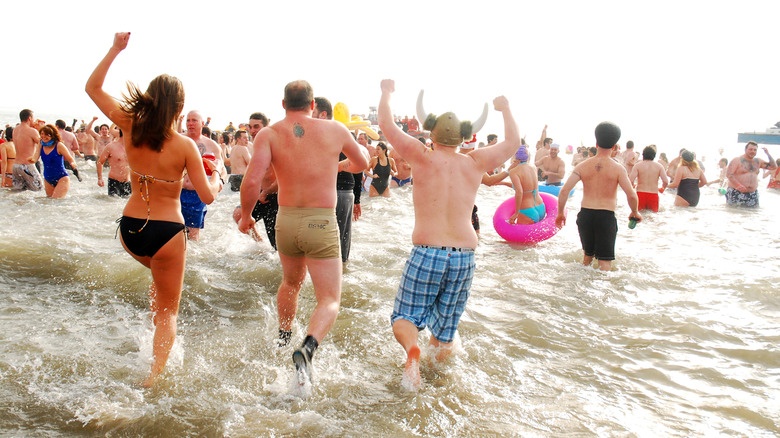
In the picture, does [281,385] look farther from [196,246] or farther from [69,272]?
[196,246]

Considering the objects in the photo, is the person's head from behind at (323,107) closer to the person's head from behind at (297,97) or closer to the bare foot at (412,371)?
the person's head from behind at (297,97)

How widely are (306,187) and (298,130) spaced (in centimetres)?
36

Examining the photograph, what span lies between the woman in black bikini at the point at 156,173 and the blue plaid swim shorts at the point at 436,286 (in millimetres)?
1302

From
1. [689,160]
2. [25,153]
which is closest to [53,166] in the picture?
[25,153]

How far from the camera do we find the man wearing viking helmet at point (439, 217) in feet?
10.1

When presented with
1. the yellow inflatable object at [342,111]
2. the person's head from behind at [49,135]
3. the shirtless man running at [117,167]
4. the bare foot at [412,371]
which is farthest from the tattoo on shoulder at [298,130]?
the person's head from behind at [49,135]

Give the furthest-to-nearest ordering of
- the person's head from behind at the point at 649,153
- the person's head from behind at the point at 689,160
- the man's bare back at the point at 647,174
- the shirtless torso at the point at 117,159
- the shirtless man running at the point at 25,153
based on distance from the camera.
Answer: the person's head from behind at the point at 689,160
the man's bare back at the point at 647,174
the person's head from behind at the point at 649,153
the shirtless man running at the point at 25,153
the shirtless torso at the point at 117,159

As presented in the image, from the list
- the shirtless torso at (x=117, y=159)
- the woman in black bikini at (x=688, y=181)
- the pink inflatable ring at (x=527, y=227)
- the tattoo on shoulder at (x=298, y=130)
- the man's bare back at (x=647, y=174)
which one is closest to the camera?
the tattoo on shoulder at (x=298, y=130)

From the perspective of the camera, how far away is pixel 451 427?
2738mm

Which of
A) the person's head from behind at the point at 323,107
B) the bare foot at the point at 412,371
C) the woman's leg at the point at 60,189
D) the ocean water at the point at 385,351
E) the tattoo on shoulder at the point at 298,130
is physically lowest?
the ocean water at the point at 385,351

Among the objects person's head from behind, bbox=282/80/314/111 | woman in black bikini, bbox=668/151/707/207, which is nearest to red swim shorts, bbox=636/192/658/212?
woman in black bikini, bbox=668/151/707/207

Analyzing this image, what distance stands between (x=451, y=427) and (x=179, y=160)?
2.11m

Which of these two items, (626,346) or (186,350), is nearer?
(186,350)

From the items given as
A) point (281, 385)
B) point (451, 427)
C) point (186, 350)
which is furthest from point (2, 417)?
point (451, 427)
